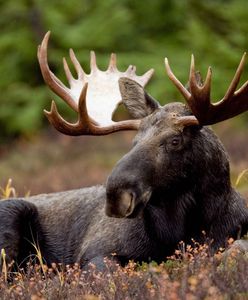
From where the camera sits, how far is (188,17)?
24.7 metres

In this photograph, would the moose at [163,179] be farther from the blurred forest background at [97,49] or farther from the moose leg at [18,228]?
the blurred forest background at [97,49]

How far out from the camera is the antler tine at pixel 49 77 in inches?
321

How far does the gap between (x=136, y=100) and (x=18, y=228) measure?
5.18 feet

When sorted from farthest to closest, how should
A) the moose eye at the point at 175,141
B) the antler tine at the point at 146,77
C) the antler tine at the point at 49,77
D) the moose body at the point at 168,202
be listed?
1. the antler tine at the point at 146,77
2. the antler tine at the point at 49,77
3. the moose eye at the point at 175,141
4. the moose body at the point at 168,202

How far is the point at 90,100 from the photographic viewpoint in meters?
8.61

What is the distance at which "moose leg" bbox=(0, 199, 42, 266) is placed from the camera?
8305 millimetres

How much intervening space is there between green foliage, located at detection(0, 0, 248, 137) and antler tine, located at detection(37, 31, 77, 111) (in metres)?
15.0

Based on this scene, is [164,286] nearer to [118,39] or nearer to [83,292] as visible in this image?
[83,292]

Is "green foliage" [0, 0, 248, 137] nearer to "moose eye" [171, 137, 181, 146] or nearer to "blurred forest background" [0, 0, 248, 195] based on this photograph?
"blurred forest background" [0, 0, 248, 195]

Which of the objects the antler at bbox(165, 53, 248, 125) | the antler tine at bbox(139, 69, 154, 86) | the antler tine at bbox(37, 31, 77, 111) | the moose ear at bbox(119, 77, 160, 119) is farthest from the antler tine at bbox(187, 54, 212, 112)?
the antler tine at bbox(139, 69, 154, 86)

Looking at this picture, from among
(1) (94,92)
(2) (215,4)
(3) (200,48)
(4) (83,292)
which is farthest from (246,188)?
(2) (215,4)

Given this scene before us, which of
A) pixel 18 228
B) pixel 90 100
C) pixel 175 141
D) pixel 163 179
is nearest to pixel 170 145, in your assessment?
pixel 175 141

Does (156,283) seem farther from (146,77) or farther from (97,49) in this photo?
(97,49)

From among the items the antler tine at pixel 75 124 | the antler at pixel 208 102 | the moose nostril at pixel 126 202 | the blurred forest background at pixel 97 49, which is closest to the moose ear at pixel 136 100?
the antler tine at pixel 75 124
